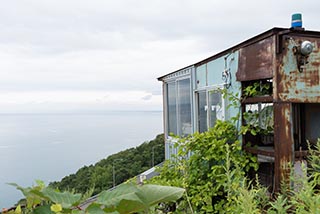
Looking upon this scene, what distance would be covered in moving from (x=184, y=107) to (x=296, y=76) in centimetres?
354

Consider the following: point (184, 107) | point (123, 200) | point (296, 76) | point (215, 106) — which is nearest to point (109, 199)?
point (123, 200)

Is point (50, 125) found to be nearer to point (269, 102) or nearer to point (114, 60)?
point (114, 60)

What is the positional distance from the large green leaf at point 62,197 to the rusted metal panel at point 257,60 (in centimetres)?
359

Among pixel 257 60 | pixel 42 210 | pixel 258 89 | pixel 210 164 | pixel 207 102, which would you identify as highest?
pixel 257 60

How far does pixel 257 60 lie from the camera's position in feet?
14.2

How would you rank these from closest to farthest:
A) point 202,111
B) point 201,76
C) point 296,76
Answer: point 296,76 → point 201,76 → point 202,111

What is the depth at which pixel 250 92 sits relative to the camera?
4410mm

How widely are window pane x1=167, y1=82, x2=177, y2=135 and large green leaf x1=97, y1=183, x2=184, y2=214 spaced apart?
7073 mm

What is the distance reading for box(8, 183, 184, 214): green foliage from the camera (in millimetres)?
867

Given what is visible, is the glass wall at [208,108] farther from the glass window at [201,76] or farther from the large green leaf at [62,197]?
the large green leaf at [62,197]

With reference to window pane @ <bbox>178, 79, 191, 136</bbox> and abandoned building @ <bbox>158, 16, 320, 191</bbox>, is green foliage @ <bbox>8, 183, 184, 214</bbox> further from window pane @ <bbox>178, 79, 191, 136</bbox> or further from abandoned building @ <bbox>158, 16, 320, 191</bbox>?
window pane @ <bbox>178, 79, 191, 136</bbox>

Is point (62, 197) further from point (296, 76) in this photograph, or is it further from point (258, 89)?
point (258, 89)

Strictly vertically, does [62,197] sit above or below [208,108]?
below

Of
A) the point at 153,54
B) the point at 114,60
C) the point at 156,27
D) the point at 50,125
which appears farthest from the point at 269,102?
the point at 50,125
